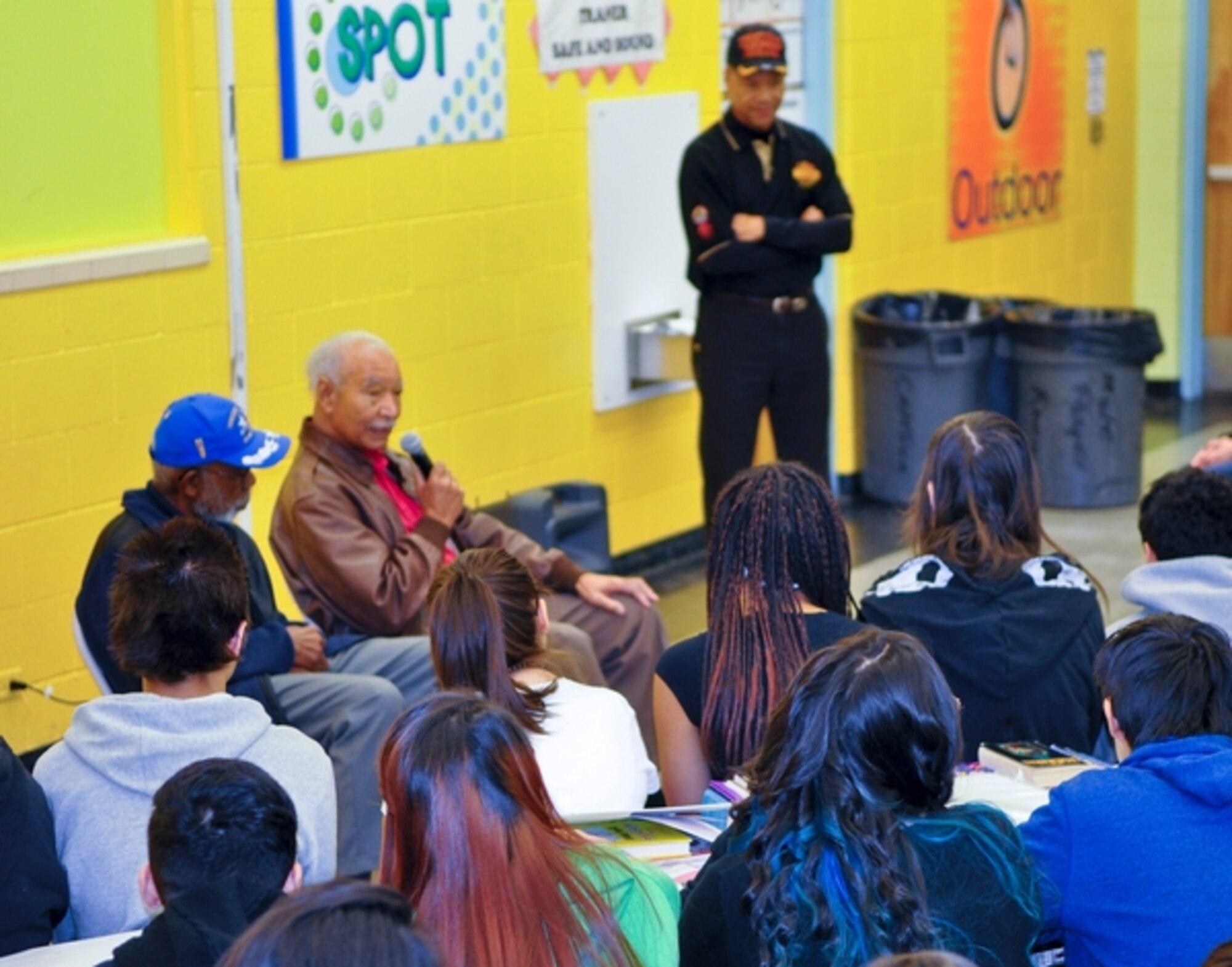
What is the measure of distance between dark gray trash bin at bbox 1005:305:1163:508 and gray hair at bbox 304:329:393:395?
12.1 ft

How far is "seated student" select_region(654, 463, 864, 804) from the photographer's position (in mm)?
2887

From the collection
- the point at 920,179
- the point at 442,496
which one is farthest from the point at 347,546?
the point at 920,179

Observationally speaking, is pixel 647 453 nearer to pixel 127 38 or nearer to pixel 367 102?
pixel 367 102

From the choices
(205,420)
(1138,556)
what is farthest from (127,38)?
(1138,556)

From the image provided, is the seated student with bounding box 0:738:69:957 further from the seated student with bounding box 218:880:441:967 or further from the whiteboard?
the whiteboard

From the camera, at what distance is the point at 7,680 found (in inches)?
176

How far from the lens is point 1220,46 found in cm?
916

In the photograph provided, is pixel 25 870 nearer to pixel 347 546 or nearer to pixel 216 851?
pixel 216 851

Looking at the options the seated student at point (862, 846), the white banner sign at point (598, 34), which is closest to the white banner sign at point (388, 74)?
the white banner sign at point (598, 34)

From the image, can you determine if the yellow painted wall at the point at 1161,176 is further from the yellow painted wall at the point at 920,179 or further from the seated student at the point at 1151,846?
the seated student at the point at 1151,846

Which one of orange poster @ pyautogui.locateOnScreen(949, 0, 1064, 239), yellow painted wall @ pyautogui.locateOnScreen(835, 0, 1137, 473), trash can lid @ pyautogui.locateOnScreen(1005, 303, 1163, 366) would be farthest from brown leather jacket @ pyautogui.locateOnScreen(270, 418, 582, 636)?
orange poster @ pyautogui.locateOnScreen(949, 0, 1064, 239)

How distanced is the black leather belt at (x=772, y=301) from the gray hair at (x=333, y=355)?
5.50 feet

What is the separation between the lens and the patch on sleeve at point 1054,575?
3352 millimetres

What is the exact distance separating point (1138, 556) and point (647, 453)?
180 centimetres
